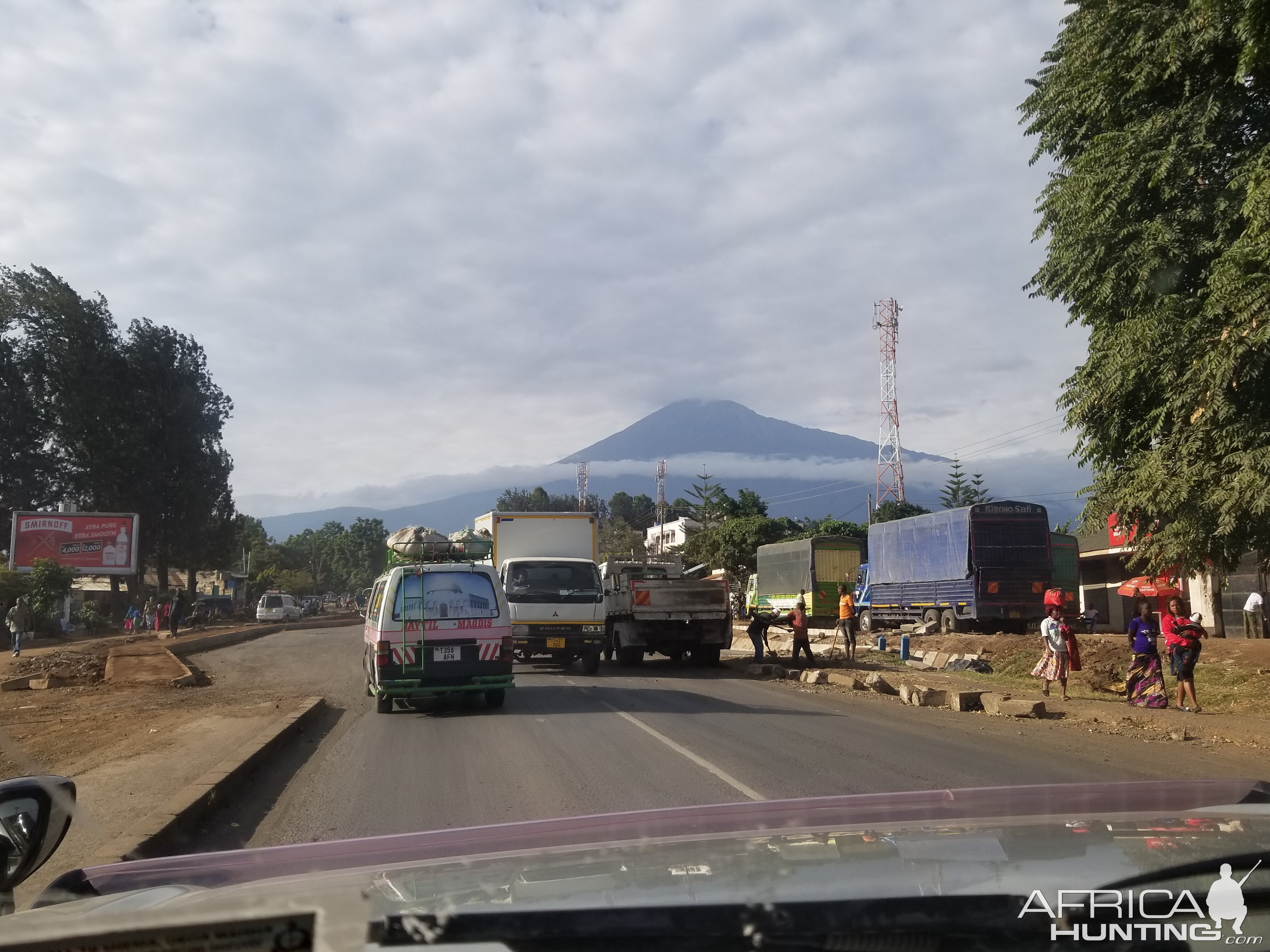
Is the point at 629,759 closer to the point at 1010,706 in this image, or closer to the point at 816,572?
the point at 1010,706

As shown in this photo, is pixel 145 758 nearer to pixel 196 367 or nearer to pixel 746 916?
pixel 746 916

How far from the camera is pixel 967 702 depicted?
14.1 meters

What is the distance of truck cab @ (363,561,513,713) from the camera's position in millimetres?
12508

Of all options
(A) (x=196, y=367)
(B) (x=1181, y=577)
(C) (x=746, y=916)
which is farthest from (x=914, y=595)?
(A) (x=196, y=367)

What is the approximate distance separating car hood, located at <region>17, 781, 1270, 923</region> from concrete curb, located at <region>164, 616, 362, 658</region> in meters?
23.3

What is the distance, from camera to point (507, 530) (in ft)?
70.1

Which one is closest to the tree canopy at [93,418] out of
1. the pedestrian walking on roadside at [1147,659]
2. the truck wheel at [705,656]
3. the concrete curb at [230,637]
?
the concrete curb at [230,637]

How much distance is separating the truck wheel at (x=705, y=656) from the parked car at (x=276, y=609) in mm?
38336

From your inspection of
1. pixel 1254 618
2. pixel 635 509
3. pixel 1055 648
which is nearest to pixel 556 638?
pixel 1055 648

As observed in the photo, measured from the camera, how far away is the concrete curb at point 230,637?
28.7 meters

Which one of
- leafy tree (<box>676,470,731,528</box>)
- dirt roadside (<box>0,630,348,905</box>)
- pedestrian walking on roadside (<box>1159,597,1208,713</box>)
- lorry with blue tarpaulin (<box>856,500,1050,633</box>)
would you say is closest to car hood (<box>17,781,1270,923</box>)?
dirt roadside (<box>0,630,348,905</box>)

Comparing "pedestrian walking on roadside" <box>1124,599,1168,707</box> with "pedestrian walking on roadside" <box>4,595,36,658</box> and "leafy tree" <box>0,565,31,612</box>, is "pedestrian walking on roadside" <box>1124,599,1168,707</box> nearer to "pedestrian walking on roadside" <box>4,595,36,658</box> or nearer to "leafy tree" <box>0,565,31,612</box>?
"pedestrian walking on roadside" <box>4,595,36,658</box>

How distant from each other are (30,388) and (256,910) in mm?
59459

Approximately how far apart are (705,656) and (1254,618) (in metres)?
15.0
